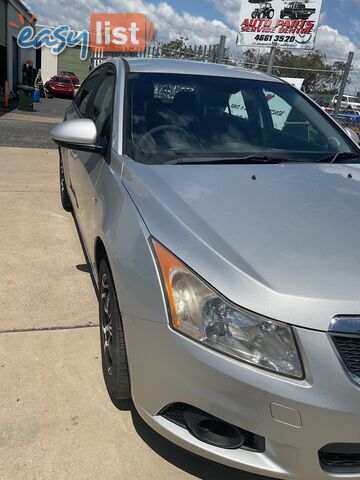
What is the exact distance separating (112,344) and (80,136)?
4.20 ft

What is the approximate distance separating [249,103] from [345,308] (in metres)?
2.32

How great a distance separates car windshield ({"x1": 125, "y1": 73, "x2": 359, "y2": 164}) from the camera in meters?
2.85

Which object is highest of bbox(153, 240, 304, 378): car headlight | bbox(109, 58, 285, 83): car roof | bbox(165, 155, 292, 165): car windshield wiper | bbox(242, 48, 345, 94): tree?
bbox(242, 48, 345, 94): tree

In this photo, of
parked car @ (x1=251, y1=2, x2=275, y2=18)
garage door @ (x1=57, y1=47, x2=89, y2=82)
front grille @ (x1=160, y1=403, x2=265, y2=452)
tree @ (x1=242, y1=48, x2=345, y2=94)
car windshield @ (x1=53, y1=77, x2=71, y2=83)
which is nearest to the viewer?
front grille @ (x1=160, y1=403, x2=265, y2=452)

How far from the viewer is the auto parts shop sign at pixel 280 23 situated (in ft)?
44.1

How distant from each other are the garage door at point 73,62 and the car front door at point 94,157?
136ft

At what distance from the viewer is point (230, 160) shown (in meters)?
2.75

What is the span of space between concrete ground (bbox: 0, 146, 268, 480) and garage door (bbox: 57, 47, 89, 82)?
137ft

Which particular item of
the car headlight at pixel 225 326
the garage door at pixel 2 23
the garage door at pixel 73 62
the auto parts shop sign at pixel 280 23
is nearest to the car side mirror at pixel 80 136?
the car headlight at pixel 225 326

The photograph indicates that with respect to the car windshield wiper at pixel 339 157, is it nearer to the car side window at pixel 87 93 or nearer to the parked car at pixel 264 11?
the car side window at pixel 87 93

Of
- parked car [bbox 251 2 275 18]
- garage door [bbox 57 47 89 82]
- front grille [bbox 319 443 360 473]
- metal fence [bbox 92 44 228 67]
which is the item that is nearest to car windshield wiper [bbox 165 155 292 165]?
front grille [bbox 319 443 360 473]

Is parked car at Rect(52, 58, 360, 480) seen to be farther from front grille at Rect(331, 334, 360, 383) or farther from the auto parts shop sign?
the auto parts shop sign

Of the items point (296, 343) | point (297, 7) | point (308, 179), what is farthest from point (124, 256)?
point (297, 7)

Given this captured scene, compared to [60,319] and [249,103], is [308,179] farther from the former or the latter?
[60,319]
